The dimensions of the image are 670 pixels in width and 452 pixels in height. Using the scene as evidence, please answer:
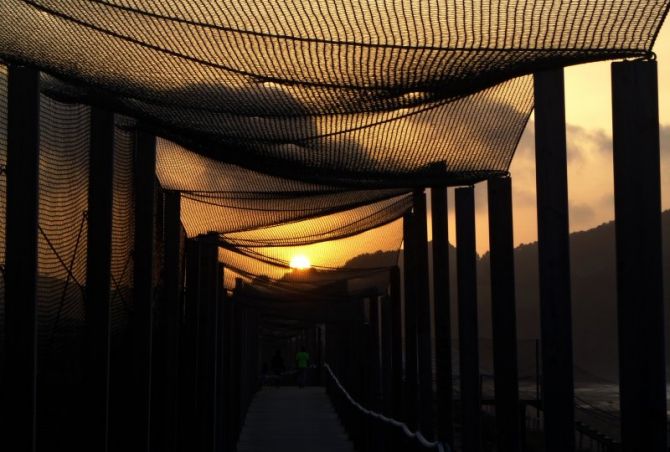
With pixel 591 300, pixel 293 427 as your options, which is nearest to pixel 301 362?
pixel 293 427

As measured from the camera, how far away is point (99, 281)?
290 inches

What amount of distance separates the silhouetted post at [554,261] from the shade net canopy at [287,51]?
37 cm

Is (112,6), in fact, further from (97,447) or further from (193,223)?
(193,223)

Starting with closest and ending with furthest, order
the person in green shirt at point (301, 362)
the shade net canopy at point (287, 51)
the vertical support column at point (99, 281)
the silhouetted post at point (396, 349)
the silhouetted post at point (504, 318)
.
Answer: the shade net canopy at point (287, 51), the vertical support column at point (99, 281), the silhouetted post at point (504, 318), the silhouetted post at point (396, 349), the person in green shirt at point (301, 362)

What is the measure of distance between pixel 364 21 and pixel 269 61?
70 centimetres

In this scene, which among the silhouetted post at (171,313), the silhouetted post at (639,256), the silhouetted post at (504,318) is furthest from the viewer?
the silhouetted post at (171,313)

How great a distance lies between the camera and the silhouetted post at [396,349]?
1598 cm

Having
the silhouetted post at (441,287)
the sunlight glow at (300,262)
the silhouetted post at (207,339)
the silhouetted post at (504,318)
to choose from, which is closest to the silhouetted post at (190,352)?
the silhouetted post at (207,339)

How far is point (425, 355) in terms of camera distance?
12.3 meters

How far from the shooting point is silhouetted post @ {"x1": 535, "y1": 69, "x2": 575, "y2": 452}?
21.0 feet

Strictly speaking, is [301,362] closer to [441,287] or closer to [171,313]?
[441,287]

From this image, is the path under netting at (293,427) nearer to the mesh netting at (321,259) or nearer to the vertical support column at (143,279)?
the mesh netting at (321,259)

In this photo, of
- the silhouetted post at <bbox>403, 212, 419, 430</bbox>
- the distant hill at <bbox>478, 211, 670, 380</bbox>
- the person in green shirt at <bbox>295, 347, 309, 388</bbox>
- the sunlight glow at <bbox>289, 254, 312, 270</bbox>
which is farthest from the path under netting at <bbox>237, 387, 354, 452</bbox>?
the distant hill at <bbox>478, 211, 670, 380</bbox>

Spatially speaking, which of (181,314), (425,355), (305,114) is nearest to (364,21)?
(305,114)
